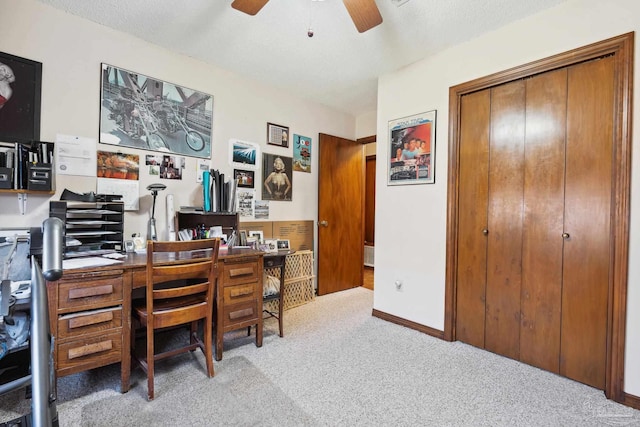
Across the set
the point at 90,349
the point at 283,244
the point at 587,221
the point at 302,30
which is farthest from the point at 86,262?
the point at 587,221

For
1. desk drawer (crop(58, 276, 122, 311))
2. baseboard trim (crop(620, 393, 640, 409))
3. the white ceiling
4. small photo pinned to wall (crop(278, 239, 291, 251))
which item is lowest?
baseboard trim (crop(620, 393, 640, 409))

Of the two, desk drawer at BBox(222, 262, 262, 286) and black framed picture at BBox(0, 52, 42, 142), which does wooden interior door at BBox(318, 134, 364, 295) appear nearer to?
desk drawer at BBox(222, 262, 262, 286)

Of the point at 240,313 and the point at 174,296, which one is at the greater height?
the point at 174,296

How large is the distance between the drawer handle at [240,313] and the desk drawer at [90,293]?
30.3 inches

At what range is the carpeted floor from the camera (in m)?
1.70

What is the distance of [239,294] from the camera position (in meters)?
2.41

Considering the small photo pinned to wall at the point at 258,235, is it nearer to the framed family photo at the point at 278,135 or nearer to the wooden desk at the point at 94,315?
the framed family photo at the point at 278,135

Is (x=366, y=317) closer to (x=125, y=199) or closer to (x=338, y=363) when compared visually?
(x=338, y=363)

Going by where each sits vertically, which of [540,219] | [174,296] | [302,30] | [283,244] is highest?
[302,30]

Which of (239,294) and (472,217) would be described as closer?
(239,294)

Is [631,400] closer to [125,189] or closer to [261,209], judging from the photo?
[261,209]

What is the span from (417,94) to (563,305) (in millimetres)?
2093

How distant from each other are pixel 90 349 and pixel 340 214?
304 cm

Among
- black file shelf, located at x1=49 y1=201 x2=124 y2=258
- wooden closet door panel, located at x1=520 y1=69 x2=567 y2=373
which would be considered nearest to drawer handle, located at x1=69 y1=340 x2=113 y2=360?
black file shelf, located at x1=49 y1=201 x2=124 y2=258
